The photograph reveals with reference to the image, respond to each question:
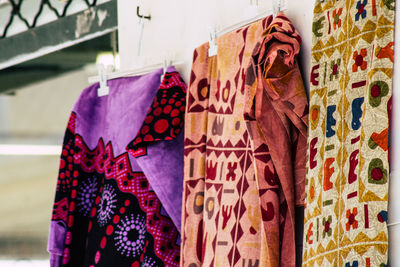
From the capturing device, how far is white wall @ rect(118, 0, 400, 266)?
1.02 meters

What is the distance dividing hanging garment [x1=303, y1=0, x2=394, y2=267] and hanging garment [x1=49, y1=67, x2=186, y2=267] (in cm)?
44

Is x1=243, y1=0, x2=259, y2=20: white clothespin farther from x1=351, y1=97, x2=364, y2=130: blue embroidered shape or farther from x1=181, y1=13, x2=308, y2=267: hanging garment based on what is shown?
x1=351, y1=97, x2=364, y2=130: blue embroidered shape

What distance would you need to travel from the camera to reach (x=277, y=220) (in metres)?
0.96

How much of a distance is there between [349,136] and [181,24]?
67 cm

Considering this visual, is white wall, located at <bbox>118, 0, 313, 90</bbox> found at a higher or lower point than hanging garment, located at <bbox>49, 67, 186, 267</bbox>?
higher

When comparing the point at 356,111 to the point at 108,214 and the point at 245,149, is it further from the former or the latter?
the point at 108,214

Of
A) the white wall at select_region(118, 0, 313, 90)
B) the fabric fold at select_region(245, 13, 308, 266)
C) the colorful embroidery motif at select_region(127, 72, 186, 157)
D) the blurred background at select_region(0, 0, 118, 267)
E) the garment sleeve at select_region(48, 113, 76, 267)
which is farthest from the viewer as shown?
the blurred background at select_region(0, 0, 118, 267)

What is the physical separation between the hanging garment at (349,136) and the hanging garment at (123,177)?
438 millimetres

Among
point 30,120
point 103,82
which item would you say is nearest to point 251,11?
point 103,82

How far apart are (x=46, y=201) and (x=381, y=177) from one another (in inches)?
60.8

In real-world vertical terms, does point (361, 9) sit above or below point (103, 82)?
below

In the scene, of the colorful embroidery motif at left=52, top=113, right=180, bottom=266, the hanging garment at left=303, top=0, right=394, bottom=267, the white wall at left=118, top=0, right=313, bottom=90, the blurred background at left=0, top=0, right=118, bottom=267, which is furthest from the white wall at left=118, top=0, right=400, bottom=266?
the blurred background at left=0, top=0, right=118, bottom=267

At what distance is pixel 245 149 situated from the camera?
1.06 meters

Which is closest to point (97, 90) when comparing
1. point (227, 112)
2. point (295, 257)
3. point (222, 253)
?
point (227, 112)
